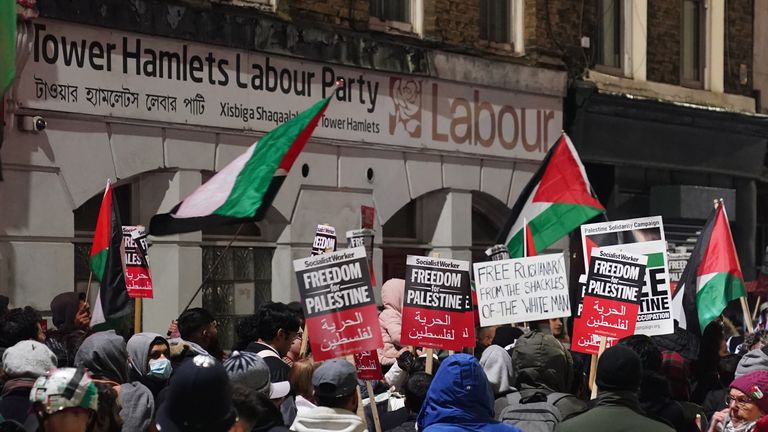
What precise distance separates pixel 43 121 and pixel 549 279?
5.65m

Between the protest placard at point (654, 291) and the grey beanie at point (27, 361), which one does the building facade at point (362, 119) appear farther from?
the grey beanie at point (27, 361)

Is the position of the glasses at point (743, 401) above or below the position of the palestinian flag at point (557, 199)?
below

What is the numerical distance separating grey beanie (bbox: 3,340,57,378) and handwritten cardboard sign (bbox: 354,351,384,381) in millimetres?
2192

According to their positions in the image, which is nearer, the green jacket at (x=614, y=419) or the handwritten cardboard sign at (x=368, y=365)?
the green jacket at (x=614, y=419)

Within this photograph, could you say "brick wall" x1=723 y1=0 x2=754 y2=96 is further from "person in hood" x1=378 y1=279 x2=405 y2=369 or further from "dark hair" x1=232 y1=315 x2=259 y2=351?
"dark hair" x1=232 y1=315 x2=259 y2=351

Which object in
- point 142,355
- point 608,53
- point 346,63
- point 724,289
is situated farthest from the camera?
point 608,53

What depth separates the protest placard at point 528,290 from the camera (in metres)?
10.5

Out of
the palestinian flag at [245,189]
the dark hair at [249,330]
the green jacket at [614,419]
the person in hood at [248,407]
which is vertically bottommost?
the green jacket at [614,419]

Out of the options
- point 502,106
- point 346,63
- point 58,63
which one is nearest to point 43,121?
point 58,63

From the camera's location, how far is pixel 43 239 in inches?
554

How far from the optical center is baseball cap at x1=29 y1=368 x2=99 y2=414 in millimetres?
5207

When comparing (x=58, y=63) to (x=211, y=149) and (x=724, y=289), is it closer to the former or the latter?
(x=211, y=149)

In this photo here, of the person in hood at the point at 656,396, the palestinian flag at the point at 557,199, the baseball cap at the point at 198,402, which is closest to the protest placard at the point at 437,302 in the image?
the person in hood at the point at 656,396

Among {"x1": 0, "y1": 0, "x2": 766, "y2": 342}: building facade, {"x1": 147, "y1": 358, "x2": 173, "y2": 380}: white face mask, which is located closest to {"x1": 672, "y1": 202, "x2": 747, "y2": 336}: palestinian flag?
{"x1": 0, "y1": 0, "x2": 766, "y2": 342}: building facade
